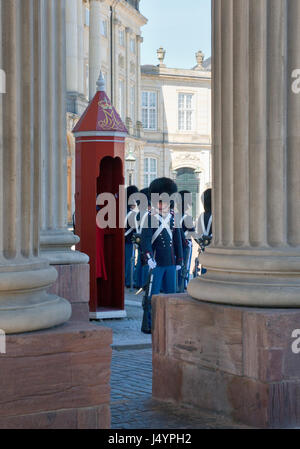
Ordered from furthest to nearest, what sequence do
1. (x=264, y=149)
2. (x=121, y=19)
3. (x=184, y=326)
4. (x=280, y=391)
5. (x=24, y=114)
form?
1. (x=121, y=19)
2. (x=184, y=326)
3. (x=264, y=149)
4. (x=280, y=391)
5. (x=24, y=114)

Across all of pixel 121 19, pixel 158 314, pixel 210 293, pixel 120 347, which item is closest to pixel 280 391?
pixel 210 293

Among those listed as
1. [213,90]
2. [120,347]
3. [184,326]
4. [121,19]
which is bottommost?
[120,347]

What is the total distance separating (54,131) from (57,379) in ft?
13.5

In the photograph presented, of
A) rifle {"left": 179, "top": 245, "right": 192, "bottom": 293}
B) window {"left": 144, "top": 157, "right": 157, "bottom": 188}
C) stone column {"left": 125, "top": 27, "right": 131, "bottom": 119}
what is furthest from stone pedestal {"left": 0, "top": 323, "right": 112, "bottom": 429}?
window {"left": 144, "top": 157, "right": 157, "bottom": 188}

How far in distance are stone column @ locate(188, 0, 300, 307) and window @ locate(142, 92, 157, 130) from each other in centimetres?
4883

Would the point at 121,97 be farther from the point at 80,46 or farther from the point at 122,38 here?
Answer: the point at 80,46

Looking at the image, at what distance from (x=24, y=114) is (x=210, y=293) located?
1.59 meters

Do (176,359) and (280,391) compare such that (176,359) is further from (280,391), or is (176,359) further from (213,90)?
(213,90)

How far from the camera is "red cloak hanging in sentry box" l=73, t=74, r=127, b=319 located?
10.4 meters

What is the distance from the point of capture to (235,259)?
16.7 feet

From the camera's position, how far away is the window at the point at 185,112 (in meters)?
55.6

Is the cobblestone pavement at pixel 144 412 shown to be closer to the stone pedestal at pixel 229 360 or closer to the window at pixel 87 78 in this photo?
the stone pedestal at pixel 229 360

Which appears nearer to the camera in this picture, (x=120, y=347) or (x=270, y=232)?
(x=270, y=232)

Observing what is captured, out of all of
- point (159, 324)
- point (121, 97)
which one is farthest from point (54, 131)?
point (121, 97)
